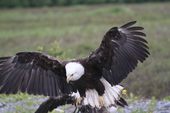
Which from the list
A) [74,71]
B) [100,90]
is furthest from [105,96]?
[74,71]

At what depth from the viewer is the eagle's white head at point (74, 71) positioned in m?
10.2

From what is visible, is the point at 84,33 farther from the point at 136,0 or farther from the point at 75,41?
the point at 136,0

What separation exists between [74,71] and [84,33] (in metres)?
21.2

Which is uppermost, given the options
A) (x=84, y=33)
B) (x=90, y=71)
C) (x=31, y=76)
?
(x=90, y=71)

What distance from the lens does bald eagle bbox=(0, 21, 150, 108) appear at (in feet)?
35.3

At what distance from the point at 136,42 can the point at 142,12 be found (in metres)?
30.6

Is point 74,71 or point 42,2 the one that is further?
point 42,2

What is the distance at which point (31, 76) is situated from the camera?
11.2 metres

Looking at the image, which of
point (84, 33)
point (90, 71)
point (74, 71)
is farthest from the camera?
point (84, 33)

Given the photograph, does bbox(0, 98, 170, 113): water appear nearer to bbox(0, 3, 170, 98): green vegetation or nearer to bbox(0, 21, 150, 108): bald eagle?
bbox(0, 21, 150, 108): bald eagle

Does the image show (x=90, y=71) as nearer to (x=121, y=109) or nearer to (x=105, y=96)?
(x=105, y=96)

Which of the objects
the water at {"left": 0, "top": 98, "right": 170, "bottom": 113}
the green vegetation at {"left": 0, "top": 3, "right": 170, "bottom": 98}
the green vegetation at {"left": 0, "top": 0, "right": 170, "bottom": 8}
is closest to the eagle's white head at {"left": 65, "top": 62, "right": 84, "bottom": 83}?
the water at {"left": 0, "top": 98, "right": 170, "bottom": 113}

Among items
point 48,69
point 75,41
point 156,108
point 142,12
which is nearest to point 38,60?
point 48,69

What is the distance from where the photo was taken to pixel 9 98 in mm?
14531
